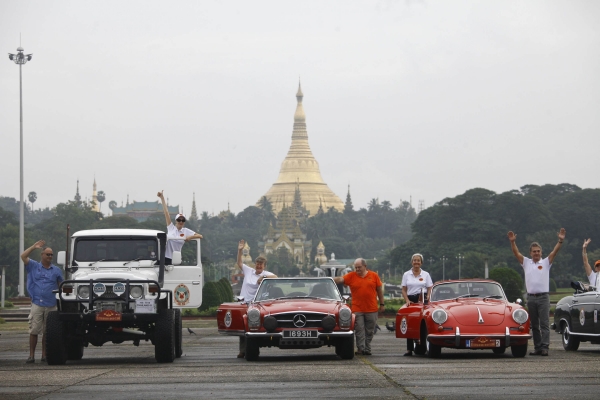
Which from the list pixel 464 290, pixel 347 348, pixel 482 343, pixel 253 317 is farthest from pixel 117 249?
pixel 482 343

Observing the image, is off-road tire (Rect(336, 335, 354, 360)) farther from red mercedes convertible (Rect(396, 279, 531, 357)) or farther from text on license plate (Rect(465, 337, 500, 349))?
text on license plate (Rect(465, 337, 500, 349))

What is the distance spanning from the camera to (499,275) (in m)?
58.5

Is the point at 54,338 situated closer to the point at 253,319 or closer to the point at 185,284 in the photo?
the point at 185,284

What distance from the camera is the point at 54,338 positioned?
1838cm

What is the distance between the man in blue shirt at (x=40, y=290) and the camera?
19.3 m

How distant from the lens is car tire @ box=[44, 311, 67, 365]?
60.3 feet

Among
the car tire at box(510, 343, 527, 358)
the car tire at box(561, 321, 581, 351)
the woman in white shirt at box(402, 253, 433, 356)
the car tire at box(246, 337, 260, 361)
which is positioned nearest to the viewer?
the car tire at box(246, 337, 260, 361)

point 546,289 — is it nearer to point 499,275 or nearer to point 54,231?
point 499,275

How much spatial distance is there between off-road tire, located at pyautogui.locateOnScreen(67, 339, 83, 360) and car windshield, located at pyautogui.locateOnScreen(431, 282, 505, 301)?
17.9 feet

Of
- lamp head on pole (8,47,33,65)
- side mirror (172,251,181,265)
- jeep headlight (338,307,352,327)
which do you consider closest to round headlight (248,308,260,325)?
jeep headlight (338,307,352,327)

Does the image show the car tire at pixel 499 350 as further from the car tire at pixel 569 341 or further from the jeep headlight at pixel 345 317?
the jeep headlight at pixel 345 317

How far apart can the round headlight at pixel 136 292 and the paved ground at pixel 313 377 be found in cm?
100

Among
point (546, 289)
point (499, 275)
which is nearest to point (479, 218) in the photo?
point (499, 275)

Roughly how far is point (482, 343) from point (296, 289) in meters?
3.06
